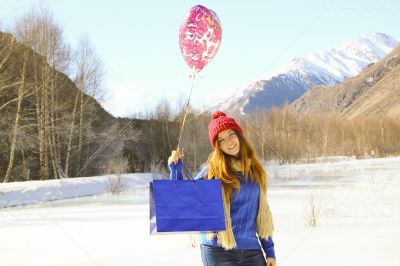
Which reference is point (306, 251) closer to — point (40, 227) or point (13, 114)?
point (40, 227)

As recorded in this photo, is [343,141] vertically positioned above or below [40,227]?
above

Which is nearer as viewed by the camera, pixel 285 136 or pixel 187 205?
pixel 187 205

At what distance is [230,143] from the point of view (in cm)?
248

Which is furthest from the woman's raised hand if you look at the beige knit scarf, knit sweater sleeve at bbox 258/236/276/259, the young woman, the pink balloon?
the pink balloon

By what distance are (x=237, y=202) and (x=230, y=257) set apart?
28 centimetres

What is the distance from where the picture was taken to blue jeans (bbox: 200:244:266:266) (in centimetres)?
235

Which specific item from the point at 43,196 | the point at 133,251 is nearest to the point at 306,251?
the point at 133,251

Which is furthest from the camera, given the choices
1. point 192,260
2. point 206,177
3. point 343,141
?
point 343,141

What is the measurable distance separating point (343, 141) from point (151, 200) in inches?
2279

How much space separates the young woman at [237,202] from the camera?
2.36m

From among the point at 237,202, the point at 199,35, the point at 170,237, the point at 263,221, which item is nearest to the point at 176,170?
the point at 237,202

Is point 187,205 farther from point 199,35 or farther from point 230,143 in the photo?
point 199,35

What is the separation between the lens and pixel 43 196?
16.0 meters

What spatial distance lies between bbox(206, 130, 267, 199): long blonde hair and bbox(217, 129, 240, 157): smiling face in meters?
0.03
